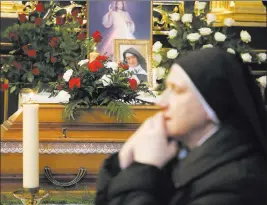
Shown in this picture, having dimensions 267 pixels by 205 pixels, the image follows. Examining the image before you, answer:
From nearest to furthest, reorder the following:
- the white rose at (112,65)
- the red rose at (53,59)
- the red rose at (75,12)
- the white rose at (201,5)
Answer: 1. the white rose at (112,65)
2. the red rose at (53,59)
3. the white rose at (201,5)
4. the red rose at (75,12)

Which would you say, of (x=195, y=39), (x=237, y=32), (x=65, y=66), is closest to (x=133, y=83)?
(x=195, y=39)

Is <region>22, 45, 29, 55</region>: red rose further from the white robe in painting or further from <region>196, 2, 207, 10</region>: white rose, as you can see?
<region>196, 2, 207, 10</region>: white rose

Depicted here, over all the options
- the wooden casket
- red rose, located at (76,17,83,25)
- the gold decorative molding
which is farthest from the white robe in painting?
the wooden casket

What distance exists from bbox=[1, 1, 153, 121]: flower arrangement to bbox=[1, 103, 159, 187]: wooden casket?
0.03m

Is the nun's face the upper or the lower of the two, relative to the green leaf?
upper

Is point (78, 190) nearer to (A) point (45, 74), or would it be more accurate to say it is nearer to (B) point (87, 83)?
(B) point (87, 83)

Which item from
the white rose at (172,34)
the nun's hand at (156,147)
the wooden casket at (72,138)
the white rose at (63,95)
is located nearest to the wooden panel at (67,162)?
the wooden casket at (72,138)

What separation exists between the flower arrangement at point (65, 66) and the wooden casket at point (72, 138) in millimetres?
31

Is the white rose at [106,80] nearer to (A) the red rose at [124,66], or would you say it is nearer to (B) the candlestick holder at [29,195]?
(A) the red rose at [124,66]

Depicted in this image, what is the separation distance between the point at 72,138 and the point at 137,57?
225 millimetres

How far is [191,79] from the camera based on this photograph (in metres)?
0.66

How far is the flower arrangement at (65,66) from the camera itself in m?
1.09

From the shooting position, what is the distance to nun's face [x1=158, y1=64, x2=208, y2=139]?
0.65 m

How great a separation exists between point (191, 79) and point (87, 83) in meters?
0.52
